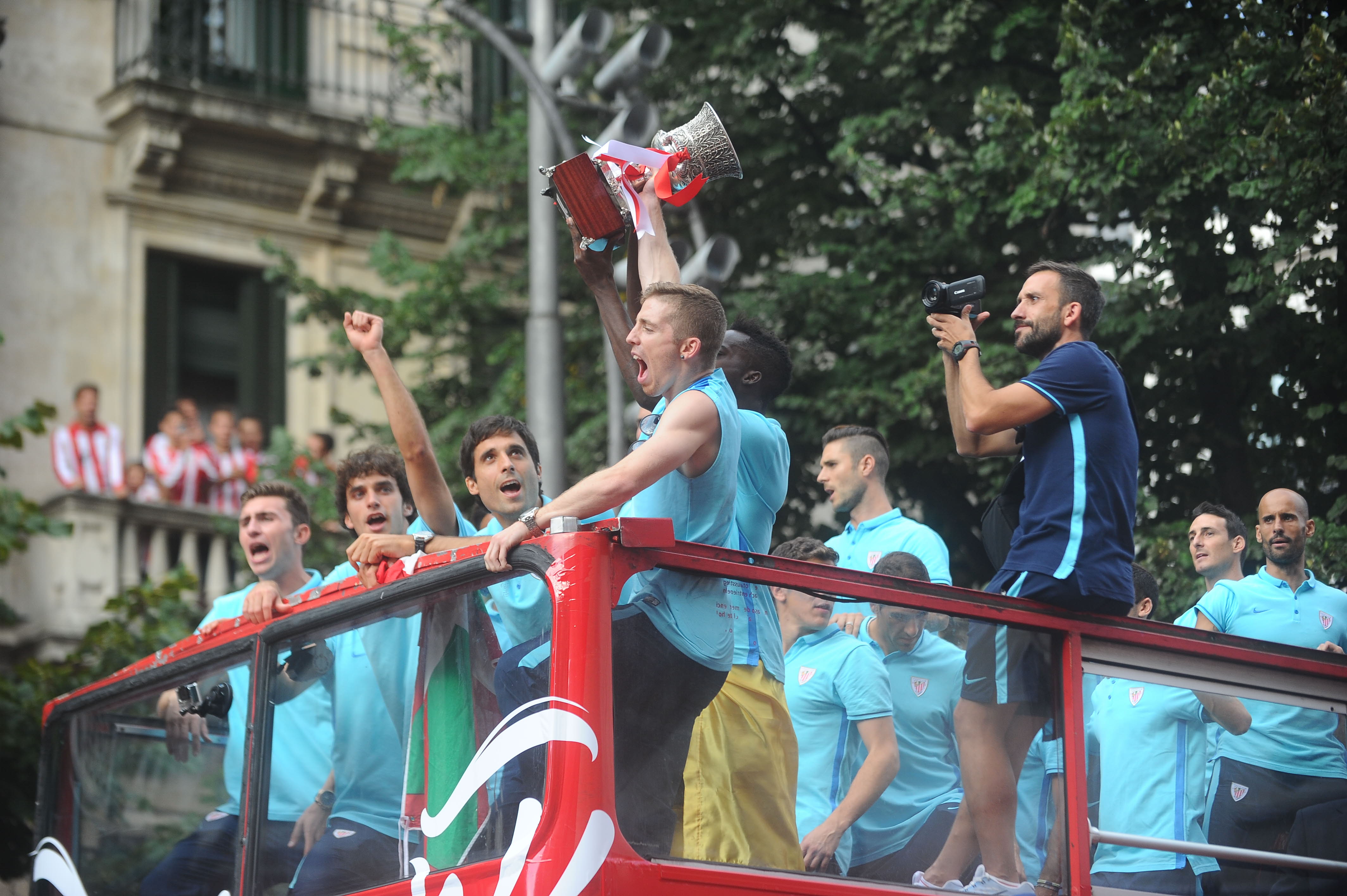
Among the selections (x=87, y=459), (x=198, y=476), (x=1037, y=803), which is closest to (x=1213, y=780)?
(x=1037, y=803)

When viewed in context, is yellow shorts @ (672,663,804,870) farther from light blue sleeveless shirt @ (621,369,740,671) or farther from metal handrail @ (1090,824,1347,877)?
metal handrail @ (1090,824,1347,877)

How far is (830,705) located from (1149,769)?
0.99 m

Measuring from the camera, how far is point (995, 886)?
461 cm

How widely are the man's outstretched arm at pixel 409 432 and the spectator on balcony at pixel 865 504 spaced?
1.69 m

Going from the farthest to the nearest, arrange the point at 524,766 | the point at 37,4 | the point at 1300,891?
the point at 37,4 → the point at 1300,891 → the point at 524,766

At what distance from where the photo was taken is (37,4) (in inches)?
642

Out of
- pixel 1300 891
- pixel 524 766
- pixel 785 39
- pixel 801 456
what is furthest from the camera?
pixel 785 39

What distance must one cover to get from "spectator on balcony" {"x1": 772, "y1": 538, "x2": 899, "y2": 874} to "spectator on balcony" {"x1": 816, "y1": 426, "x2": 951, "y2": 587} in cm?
186

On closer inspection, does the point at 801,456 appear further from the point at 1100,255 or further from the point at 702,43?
the point at 702,43

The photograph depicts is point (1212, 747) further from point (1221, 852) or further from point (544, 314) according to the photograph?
point (544, 314)

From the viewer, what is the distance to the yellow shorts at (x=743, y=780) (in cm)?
427

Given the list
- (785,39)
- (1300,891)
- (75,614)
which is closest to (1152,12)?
(785,39)

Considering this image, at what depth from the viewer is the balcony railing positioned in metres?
16.7

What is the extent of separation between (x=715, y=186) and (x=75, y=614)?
692cm
